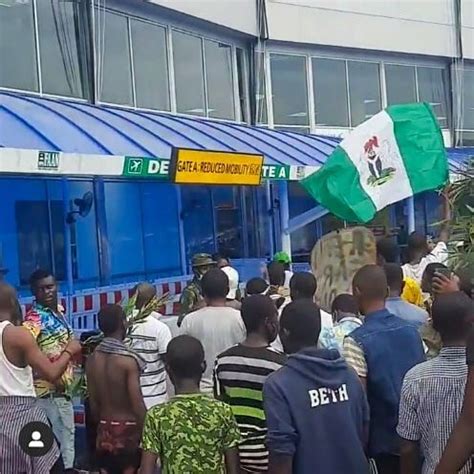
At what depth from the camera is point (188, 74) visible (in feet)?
58.4

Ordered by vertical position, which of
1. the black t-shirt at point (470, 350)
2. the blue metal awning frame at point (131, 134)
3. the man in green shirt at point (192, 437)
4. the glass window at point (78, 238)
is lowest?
the man in green shirt at point (192, 437)

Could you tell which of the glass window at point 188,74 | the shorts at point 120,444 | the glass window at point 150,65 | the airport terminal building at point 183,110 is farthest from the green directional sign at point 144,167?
the shorts at point 120,444

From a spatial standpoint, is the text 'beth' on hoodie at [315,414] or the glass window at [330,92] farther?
the glass window at [330,92]

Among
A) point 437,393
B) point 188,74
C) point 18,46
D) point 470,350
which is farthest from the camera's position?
point 188,74

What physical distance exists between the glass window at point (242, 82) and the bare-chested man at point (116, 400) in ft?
46.5

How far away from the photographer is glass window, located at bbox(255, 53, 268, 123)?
1959 centimetres

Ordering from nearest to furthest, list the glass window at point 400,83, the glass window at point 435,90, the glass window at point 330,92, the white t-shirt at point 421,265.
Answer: the white t-shirt at point 421,265 < the glass window at point 330,92 < the glass window at point 400,83 < the glass window at point 435,90

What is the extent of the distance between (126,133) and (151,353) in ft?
23.3

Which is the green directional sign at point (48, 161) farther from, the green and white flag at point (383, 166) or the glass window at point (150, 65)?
the glass window at point (150, 65)

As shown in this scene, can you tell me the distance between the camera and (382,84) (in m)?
23.1

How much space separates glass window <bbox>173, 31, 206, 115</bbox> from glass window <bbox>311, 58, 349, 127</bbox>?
3892 millimetres

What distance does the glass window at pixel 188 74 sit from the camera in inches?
689

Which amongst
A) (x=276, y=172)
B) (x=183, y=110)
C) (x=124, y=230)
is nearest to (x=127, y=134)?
(x=124, y=230)

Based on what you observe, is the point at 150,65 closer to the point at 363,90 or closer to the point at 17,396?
the point at 363,90
